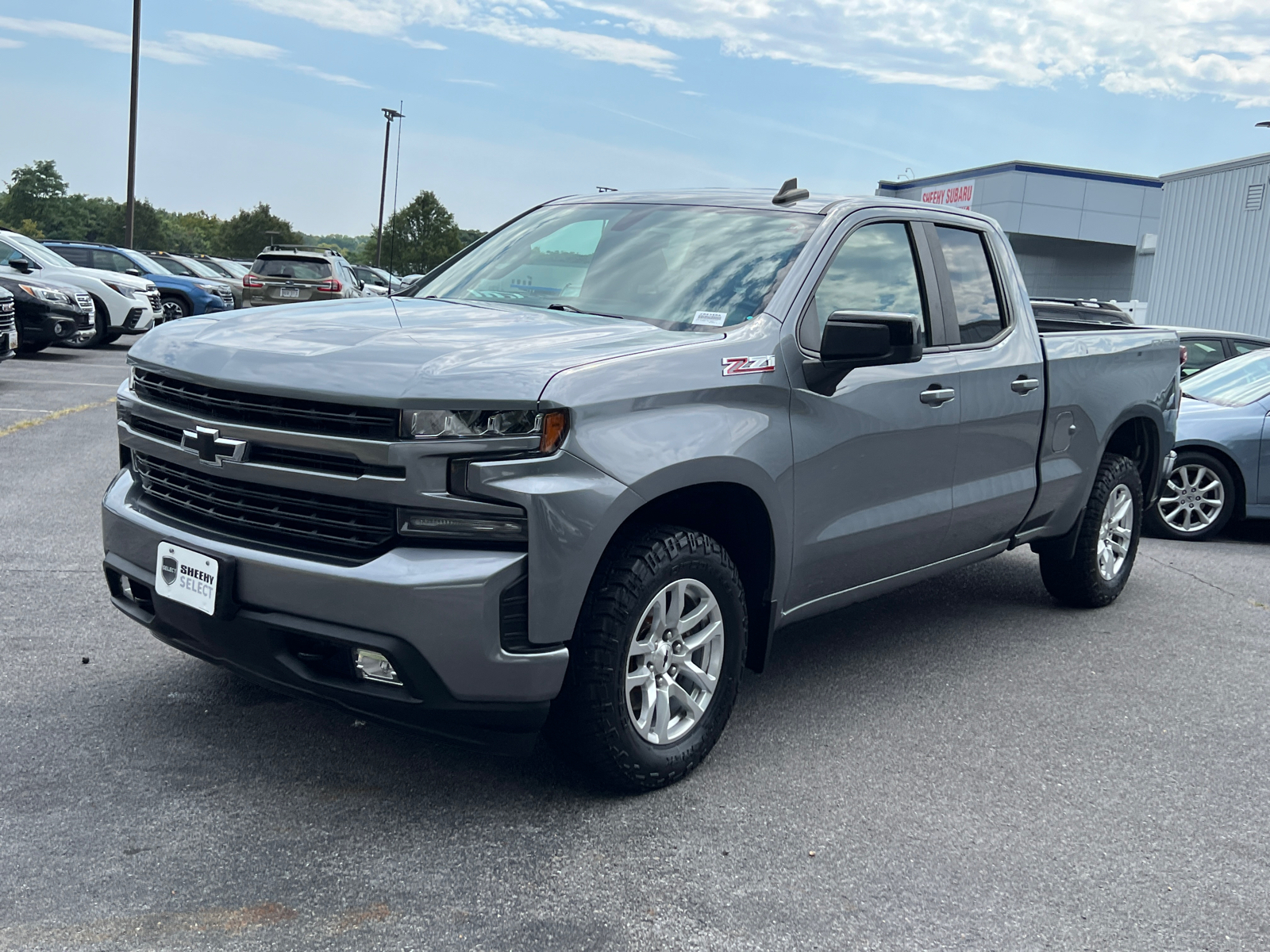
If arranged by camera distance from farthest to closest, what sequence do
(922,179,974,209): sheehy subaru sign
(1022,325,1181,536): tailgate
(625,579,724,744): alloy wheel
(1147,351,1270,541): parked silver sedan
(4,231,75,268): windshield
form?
1. (922,179,974,209): sheehy subaru sign
2. (4,231,75,268): windshield
3. (1147,351,1270,541): parked silver sedan
4. (1022,325,1181,536): tailgate
5. (625,579,724,744): alloy wheel

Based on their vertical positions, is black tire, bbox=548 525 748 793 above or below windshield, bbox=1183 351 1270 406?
below

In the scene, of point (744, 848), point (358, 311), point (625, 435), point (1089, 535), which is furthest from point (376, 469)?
point (1089, 535)

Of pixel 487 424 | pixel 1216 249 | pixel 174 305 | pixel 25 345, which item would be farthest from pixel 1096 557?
pixel 174 305

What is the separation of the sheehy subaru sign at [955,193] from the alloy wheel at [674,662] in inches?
1543

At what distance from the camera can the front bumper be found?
9.89ft

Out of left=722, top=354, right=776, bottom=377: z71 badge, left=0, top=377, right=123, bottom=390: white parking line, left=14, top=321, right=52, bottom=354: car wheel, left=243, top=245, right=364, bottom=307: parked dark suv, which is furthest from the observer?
left=243, top=245, right=364, bottom=307: parked dark suv

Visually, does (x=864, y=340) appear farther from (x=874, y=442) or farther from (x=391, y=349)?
(x=391, y=349)

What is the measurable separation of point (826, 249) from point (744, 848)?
81.3 inches

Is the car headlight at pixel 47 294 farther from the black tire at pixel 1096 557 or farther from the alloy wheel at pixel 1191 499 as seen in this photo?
the black tire at pixel 1096 557

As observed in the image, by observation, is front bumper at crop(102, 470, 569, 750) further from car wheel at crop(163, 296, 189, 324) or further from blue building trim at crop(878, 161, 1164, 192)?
blue building trim at crop(878, 161, 1164, 192)

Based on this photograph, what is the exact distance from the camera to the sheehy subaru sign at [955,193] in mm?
41469

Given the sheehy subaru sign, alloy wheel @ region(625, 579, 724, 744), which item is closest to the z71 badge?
alloy wheel @ region(625, 579, 724, 744)

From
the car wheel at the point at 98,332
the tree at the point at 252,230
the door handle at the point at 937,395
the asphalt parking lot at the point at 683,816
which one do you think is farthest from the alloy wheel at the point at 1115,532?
the tree at the point at 252,230

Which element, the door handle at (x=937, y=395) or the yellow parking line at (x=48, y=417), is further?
the yellow parking line at (x=48, y=417)
